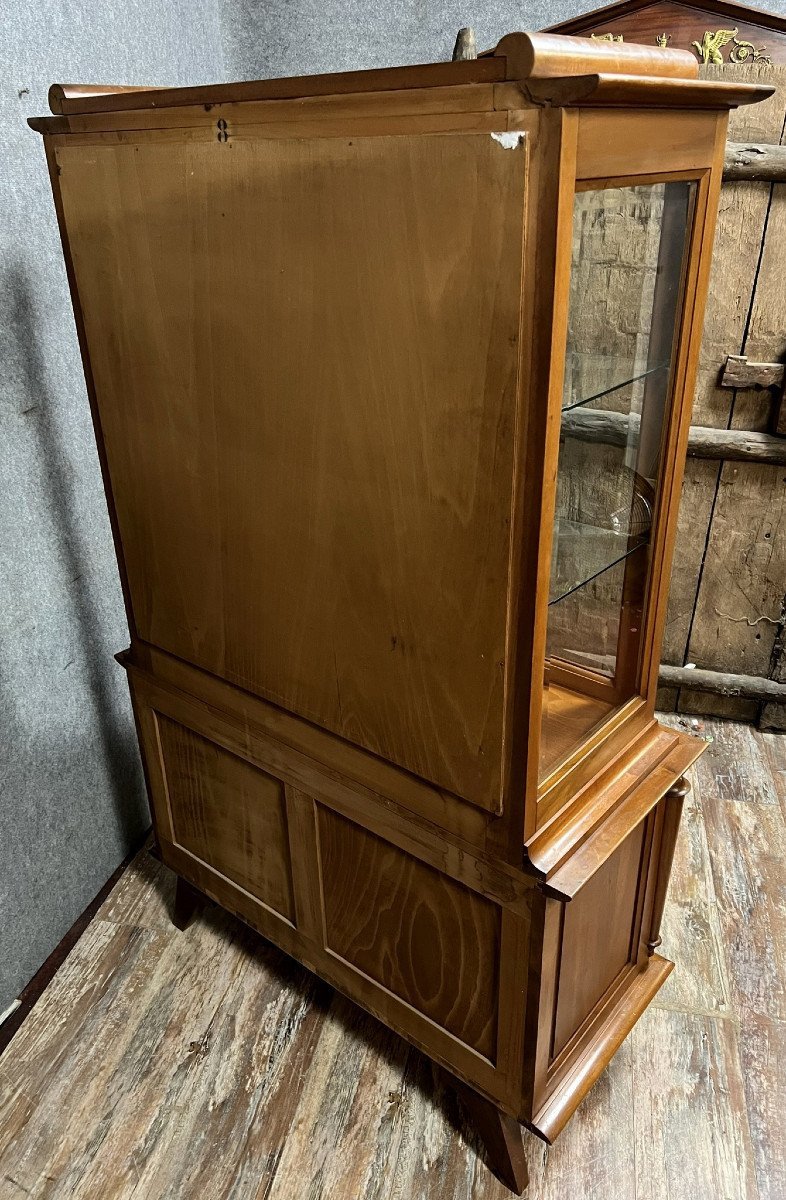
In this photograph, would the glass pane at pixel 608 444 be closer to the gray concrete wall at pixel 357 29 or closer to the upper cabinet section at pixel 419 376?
the upper cabinet section at pixel 419 376

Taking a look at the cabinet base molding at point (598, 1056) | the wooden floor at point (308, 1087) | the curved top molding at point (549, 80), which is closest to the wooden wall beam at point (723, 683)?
the wooden floor at point (308, 1087)

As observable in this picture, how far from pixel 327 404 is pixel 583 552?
1.19ft

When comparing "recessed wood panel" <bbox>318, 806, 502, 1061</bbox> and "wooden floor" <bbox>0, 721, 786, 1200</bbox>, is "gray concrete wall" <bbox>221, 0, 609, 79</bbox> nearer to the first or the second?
"recessed wood panel" <bbox>318, 806, 502, 1061</bbox>

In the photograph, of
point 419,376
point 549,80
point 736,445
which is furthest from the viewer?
point 736,445

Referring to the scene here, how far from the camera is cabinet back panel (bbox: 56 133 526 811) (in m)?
0.79

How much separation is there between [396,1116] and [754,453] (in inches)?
62.6

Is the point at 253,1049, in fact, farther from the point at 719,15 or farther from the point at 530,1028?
the point at 719,15

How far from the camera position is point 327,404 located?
938 millimetres

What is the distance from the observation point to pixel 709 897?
179 cm

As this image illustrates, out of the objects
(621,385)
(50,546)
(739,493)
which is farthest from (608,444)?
(739,493)

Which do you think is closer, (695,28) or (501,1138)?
(501,1138)

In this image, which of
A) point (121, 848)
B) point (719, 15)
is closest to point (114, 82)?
point (719, 15)

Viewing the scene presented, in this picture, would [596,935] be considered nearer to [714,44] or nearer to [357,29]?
[714,44]

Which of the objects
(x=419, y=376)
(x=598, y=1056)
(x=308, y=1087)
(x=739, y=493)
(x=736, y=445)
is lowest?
(x=308, y=1087)
